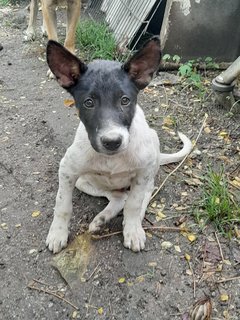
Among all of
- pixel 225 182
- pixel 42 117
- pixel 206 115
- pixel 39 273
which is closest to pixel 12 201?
pixel 39 273

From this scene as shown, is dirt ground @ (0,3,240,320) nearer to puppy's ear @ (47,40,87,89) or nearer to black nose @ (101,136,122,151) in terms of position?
black nose @ (101,136,122,151)

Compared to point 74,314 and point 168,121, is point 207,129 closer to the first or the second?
point 168,121

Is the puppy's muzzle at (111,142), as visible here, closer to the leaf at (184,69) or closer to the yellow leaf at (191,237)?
the yellow leaf at (191,237)

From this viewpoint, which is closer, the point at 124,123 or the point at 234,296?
the point at 124,123

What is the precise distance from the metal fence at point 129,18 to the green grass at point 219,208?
2637 millimetres

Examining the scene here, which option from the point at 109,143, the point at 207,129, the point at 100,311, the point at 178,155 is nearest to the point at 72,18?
the point at 207,129

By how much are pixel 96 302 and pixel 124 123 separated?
1094 millimetres

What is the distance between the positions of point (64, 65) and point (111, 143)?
1.79 feet

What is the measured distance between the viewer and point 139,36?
577 centimetres

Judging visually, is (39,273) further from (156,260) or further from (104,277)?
(156,260)

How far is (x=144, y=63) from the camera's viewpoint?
104 inches

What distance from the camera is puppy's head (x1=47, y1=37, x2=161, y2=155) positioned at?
8.07 feet

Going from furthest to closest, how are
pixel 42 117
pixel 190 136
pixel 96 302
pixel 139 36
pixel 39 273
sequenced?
pixel 139 36, pixel 42 117, pixel 190 136, pixel 39 273, pixel 96 302

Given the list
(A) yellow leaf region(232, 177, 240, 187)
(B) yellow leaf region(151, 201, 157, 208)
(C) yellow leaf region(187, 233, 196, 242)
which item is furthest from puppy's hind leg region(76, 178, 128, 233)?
(A) yellow leaf region(232, 177, 240, 187)
